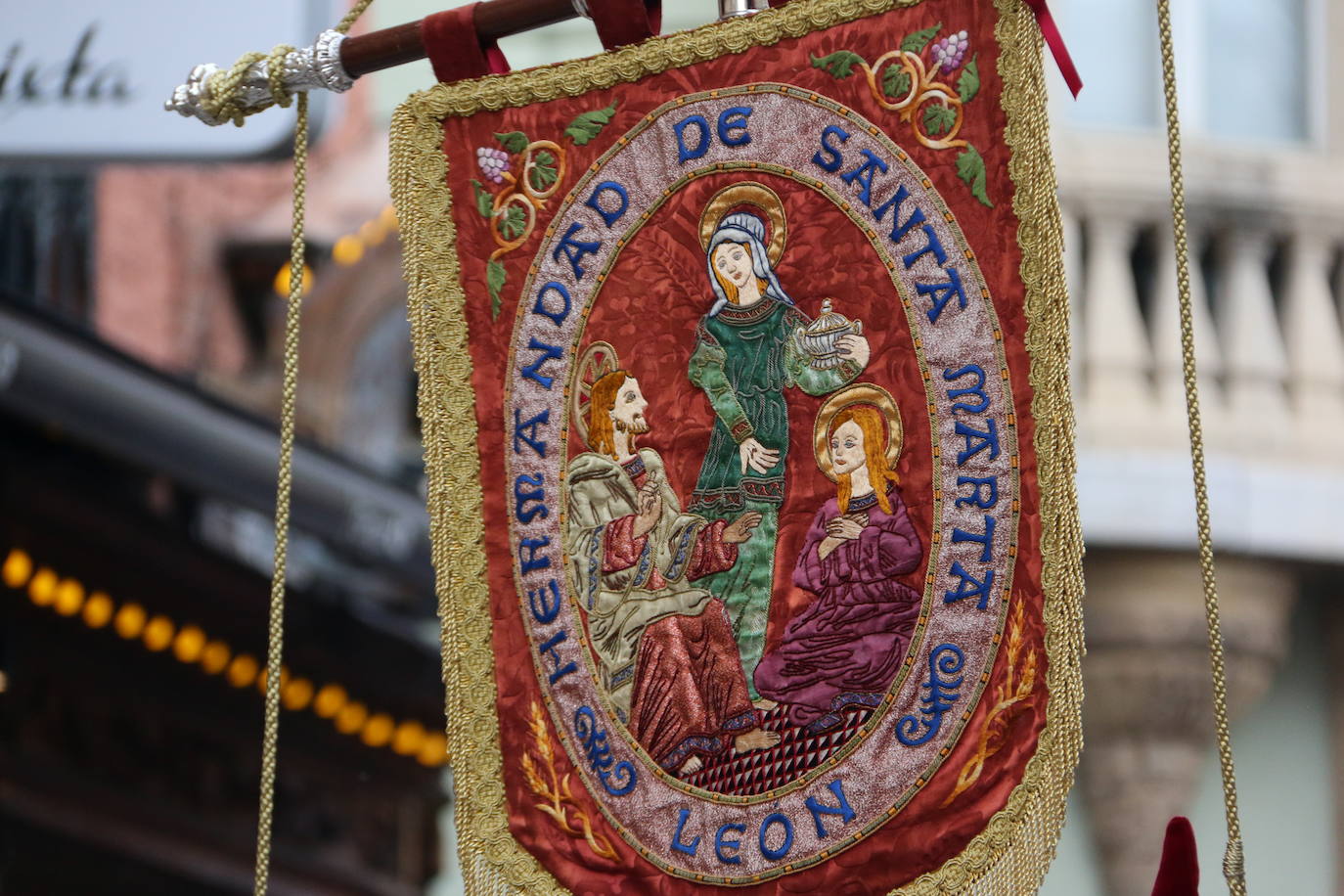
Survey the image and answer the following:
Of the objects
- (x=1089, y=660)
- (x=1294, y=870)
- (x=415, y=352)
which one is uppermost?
(x=415, y=352)

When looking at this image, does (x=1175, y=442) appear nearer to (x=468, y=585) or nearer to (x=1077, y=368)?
(x=1077, y=368)

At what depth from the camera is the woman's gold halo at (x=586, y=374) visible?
302 cm

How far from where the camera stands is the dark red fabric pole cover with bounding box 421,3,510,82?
3092 mm

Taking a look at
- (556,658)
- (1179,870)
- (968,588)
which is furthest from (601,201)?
(1179,870)

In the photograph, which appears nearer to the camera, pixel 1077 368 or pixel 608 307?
pixel 608 307

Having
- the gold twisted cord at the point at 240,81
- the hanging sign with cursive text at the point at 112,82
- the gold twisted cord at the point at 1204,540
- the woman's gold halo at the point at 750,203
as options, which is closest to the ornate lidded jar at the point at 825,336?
the woman's gold halo at the point at 750,203

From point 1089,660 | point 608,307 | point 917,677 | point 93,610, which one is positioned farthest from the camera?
point 93,610

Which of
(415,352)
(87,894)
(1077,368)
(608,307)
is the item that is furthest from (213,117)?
(87,894)

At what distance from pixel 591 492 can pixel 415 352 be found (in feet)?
1.15

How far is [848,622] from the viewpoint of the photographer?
2777mm

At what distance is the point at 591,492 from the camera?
3023 mm

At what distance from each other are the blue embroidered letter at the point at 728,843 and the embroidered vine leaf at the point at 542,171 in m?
0.94

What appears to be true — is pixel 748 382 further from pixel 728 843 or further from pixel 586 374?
pixel 728 843

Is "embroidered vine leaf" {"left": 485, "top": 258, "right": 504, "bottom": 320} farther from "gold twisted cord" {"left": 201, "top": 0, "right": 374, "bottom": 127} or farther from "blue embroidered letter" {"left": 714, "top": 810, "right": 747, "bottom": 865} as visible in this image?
"blue embroidered letter" {"left": 714, "top": 810, "right": 747, "bottom": 865}
